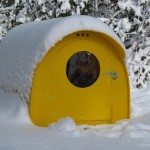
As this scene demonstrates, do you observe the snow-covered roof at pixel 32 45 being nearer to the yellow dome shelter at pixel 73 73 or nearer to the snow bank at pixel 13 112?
the yellow dome shelter at pixel 73 73

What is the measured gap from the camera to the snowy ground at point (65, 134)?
5630 mm

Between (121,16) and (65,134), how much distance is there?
29.8 feet

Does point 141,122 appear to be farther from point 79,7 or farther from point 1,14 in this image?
point 1,14

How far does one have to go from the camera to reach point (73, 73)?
7.35 meters

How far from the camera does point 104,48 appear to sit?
7.60m

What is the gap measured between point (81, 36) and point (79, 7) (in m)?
7.70

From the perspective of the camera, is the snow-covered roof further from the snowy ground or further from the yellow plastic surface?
the snowy ground

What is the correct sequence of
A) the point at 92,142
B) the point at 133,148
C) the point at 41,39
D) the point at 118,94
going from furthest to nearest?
the point at 118,94, the point at 41,39, the point at 92,142, the point at 133,148

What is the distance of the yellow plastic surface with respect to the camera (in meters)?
7.13

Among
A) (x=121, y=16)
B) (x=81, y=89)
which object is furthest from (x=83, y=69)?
(x=121, y=16)

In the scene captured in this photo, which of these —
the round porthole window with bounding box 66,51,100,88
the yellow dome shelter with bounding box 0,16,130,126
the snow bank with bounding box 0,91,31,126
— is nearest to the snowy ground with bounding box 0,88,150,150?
the snow bank with bounding box 0,91,31,126

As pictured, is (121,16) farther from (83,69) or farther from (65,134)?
(65,134)

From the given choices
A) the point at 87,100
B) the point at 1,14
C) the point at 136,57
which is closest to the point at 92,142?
the point at 87,100

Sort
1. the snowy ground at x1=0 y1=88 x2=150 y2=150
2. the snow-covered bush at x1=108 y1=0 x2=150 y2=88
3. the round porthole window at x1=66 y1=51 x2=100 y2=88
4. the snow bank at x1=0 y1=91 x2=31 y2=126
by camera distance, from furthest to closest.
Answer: the snow-covered bush at x1=108 y1=0 x2=150 y2=88 < the round porthole window at x1=66 y1=51 x2=100 y2=88 < the snow bank at x1=0 y1=91 x2=31 y2=126 < the snowy ground at x1=0 y1=88 x2=150 y2=150
